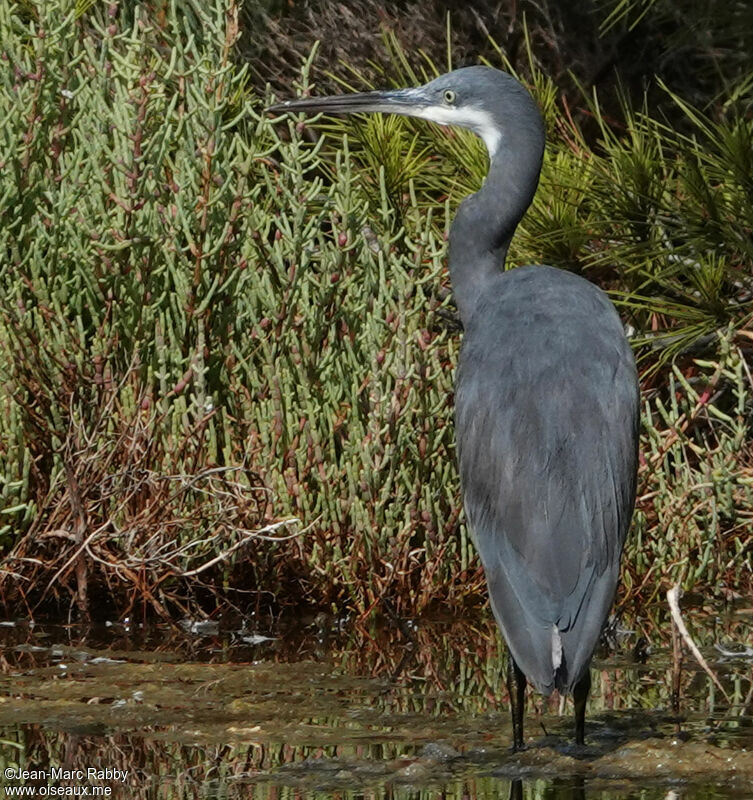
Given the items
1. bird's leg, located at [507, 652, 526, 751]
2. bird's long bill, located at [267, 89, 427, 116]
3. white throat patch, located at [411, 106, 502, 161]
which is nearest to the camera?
bird's leg, located at [507, 652, 526, 751]

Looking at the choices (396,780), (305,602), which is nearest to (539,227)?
(305,602)

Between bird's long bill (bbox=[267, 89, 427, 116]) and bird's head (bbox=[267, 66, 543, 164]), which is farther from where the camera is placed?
bird's long bill (bbox=[267, 89, 427, 116])

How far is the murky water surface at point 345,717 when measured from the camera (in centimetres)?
372

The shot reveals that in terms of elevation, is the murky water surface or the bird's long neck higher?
the bird's long neck

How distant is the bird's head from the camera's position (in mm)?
5000

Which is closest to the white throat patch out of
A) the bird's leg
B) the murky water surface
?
the murky water surface

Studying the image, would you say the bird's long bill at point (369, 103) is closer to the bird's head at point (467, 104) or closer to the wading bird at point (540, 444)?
the bird's head at point (467, 104)

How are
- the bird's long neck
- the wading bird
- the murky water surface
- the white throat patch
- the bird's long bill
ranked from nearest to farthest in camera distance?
the murky water surface → the wading bird → the bird's long neck → the white throat patch → the bird's long bill

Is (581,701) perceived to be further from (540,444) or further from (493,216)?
(493,216)

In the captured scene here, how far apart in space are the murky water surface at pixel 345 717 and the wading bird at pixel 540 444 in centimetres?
21

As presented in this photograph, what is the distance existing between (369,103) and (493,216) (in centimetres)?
64

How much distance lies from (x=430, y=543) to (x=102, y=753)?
5.30 ft

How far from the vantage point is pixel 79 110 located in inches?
229

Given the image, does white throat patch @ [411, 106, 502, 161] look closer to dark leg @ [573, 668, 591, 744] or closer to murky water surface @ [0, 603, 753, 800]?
murky water surface @ [0, 603, 753, 800]
